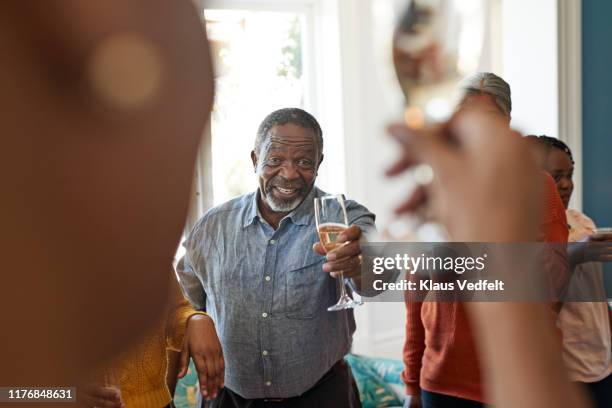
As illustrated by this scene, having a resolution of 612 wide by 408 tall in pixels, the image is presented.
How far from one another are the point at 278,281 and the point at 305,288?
8 centimetres

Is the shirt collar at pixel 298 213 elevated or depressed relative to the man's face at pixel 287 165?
depressed

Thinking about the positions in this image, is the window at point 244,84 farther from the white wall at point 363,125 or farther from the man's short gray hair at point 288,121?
the man's short gray hair at point 288,121

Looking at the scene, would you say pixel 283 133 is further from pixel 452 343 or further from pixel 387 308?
pixel 387 308

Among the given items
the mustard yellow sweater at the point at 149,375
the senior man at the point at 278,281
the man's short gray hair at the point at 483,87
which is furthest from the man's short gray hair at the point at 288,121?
the man's short gray hair at the point at 483,87

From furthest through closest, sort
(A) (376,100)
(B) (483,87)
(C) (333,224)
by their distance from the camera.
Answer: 1. (A) (376,100)
2. (C) (333,224)
3. (B) (483,87)

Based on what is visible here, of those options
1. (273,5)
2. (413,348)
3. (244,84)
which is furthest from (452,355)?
(273,5)

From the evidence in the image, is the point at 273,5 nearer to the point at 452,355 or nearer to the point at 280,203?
the point at 280,203

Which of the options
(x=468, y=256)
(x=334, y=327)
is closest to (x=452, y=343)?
(x=334, y=327)

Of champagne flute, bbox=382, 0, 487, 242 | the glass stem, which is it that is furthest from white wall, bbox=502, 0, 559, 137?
champagne flute, bbox=382, 0, 487, 242

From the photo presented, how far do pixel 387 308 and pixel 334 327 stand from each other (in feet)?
7.08

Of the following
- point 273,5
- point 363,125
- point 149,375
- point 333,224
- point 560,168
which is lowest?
point 149,375

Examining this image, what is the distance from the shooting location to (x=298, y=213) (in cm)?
171

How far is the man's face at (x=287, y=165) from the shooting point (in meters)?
1.69

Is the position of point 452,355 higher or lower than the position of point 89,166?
lower
